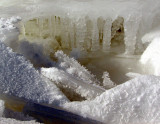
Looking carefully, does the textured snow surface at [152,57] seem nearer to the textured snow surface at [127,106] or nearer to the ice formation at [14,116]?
the textured snow surface at [127,106]

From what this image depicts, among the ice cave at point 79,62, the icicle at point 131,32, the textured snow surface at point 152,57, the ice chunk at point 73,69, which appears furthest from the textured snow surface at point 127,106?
the icicle at point 131,32

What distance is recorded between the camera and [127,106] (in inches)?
26.8

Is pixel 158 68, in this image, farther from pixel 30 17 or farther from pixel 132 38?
pixel 30 17

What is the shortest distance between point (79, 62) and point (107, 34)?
0.21 metres

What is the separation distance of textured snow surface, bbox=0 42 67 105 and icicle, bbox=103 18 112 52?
0.56 m

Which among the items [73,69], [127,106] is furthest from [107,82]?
[127,106]

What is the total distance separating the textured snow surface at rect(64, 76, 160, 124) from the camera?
0.67 meters

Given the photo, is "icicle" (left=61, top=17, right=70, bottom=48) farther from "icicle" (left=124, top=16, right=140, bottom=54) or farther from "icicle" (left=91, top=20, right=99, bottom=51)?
"icicle" (left=124, top=16, right=140, bottom=54)

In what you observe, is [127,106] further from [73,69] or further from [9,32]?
[9,32]

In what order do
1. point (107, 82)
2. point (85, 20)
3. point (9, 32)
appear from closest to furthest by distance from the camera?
point (9, 32) < point (107, 82) < point (85, 20)

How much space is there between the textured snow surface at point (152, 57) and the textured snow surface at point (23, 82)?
492 mm

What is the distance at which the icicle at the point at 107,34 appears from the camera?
1237 mm

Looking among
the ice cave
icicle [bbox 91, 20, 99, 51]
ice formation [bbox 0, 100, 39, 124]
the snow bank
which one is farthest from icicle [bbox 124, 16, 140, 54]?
ice formation [bbox 0, 100, 39, 124]

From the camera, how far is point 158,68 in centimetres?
100
